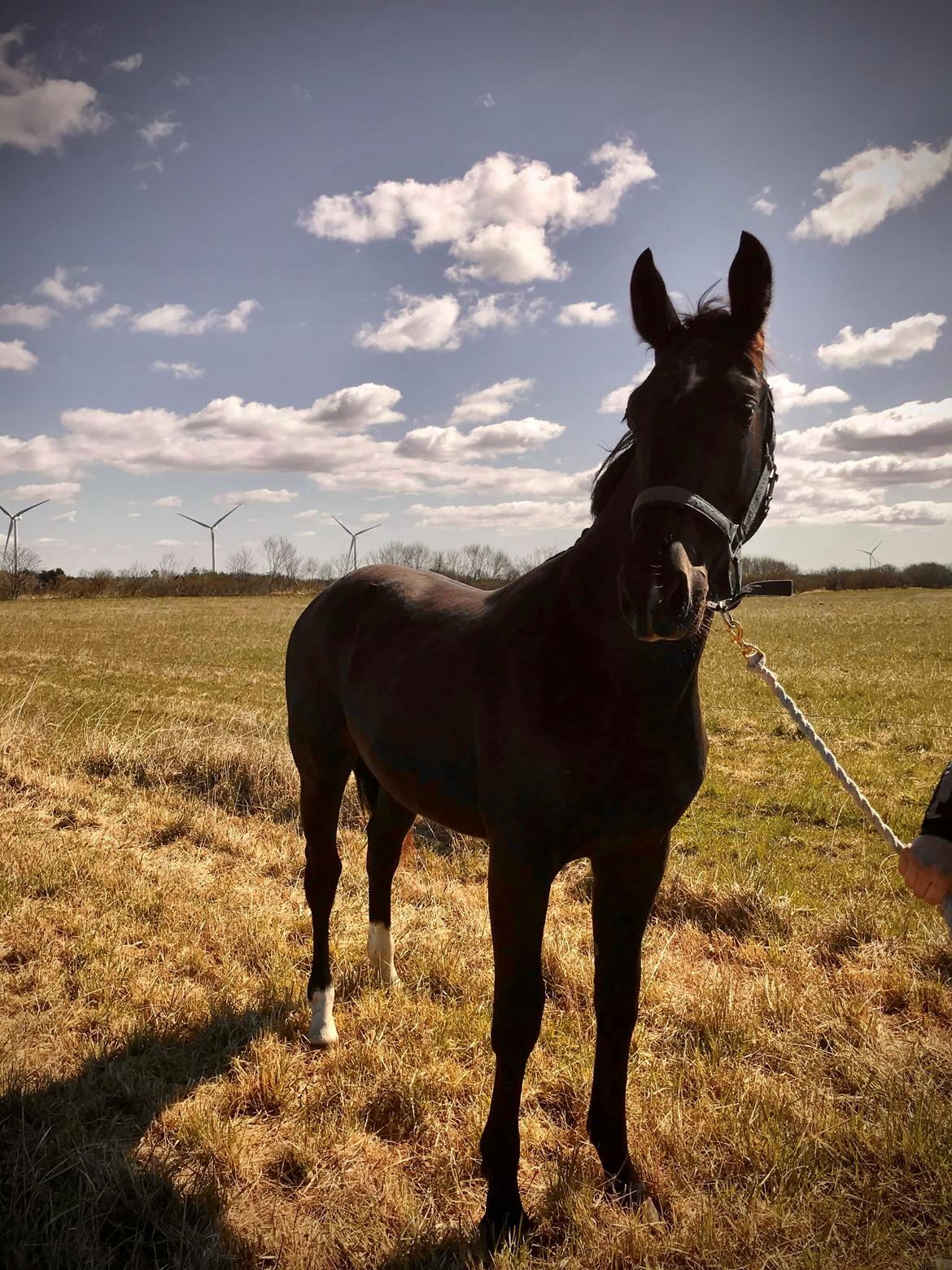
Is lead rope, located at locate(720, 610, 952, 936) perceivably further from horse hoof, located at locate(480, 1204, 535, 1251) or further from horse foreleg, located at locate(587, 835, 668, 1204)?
horse hoof, located at locate(480, 1204, 535, 1251)

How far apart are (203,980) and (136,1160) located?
4.72 ft

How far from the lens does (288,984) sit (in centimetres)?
419

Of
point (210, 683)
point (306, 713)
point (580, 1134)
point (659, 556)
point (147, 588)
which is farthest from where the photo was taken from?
point (147, 588)

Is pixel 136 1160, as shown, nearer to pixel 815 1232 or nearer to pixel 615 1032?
pixel 615 1032

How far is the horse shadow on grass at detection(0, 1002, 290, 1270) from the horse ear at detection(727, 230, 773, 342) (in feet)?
11.4

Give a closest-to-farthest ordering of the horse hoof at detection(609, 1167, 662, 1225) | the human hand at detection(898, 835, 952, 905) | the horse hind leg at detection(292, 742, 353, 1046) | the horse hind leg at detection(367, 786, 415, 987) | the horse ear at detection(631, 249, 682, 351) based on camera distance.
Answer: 1. the human hand at detection(898, 835, 952, 905)
2. the horse ear at detection(631, 249, 682, 351)
3. the horse hoof at detection(609, 1167, 662, 1225)
4. the horse hind leg at detection(292, 742, 353, 1046)
5. the horse hind leg at detection(367, 786, 415, 987)

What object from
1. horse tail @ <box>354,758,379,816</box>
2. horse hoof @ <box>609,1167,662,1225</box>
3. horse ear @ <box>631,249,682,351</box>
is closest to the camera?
horse ear @ <box>631,249,682,351</box>

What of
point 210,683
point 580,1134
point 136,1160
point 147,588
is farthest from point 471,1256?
point 147,588

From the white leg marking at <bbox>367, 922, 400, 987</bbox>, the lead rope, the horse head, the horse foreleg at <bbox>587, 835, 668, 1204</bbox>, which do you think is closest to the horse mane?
the horse head

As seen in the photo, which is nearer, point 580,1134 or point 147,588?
point 580,1134

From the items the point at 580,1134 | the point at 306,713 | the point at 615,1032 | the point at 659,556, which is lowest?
the point at 580,1134

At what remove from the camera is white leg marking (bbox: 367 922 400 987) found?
13.7 ft

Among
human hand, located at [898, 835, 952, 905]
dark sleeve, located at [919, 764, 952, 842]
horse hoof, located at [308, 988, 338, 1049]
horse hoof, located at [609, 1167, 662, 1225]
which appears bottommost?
horse hoof, located at [609, 1167, 662, 1225]

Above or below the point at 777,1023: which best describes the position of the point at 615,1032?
above
